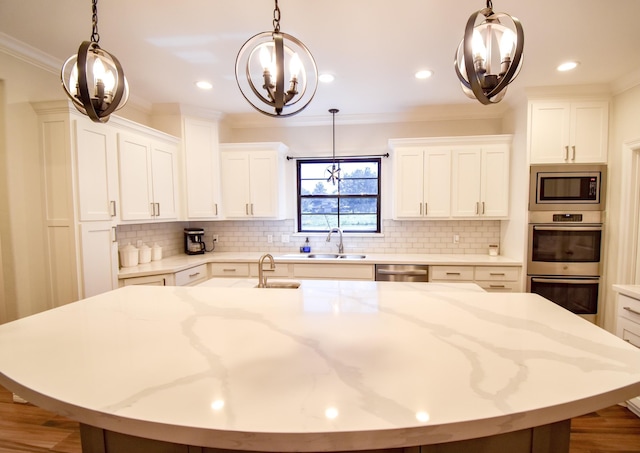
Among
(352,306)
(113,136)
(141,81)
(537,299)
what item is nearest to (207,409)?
(352,306)

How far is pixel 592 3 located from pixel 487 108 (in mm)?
1812

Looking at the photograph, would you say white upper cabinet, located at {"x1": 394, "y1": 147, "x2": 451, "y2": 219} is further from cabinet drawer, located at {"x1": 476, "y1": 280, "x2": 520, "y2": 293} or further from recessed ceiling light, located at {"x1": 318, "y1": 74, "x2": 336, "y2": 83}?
recessed ceiling light, located at {"x1": 318, "y1": 74, "x2": 336, "y2": 83}

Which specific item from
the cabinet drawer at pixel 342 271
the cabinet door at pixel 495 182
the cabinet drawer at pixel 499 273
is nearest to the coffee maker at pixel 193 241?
the cabinet drawer at pixel 342 271

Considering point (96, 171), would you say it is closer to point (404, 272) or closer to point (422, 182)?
point (404, 272)

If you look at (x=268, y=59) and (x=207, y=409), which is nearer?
(x=207, y=409)

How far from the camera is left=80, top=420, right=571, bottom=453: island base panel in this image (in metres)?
0.82

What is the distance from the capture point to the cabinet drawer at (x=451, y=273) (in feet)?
10.9

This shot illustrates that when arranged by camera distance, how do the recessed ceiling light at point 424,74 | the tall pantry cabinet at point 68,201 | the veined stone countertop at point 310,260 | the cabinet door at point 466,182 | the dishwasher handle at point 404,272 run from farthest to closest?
the cabinet door at point 466,182 → the dishwasher handle at point 404,272 → the veined stone countertop at point 310,260 → the recessed ceiling light at point 424,74 → the tall pantry cabinet at point 68,201

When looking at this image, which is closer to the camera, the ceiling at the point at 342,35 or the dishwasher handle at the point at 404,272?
the ceiling at the point at 342,35

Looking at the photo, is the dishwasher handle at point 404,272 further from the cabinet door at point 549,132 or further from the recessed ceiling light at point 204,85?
the recessed ceiling light at point 204,85

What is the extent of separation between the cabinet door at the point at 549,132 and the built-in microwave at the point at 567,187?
104mm

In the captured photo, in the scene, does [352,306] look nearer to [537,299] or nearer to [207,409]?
[207,409]

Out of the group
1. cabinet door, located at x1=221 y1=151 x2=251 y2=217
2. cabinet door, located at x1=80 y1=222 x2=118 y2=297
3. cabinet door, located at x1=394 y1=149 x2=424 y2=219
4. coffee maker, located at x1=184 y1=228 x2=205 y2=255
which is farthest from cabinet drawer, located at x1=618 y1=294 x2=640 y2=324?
coffee maker, located at x1=184 y1=228 x2=205 y2=255

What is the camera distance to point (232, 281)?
2.42 metres
